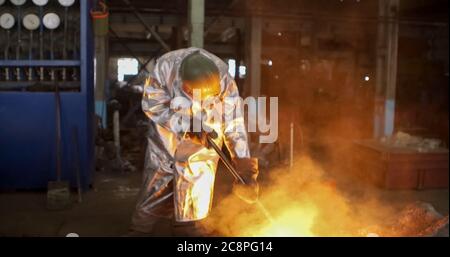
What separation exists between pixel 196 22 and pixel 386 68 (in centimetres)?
422

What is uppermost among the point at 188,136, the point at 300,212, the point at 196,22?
the point at 196,22

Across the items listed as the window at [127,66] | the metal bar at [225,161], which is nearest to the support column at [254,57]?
the window at [127,66]

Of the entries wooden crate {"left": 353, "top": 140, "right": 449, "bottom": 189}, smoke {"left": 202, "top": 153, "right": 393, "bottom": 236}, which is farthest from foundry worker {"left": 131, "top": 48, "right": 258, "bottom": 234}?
wooden crate {"left": 353, "top": 140, "right": 449, "bottom": 189}

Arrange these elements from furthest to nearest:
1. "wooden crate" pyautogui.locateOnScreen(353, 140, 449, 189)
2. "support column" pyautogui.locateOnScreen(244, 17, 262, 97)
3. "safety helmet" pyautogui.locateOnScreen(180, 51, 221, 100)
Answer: "support column" pyautogui.locateOnScreen(244, 17, 262, 97)
"wooden crate" pyautogui.locateOnScreen(353, 140, 449, 189)
"safety helmet" pyautogui.locateOnScreen(180, 51, 221, 100)

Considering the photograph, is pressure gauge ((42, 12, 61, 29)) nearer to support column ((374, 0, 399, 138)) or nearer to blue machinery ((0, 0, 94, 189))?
blue machinery ((0, 0, 94, 189))

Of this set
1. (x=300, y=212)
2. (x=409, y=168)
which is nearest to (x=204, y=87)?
(x=300, y=212)

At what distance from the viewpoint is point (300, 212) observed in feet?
15.4

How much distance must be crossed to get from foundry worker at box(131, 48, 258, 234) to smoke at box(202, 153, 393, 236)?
459 millimetres

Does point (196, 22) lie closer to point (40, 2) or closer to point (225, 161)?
point (40, 2)

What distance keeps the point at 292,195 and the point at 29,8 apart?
3.76m

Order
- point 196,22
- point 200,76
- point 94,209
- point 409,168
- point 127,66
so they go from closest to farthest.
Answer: point 200,76 < point 94,209 < point 196,22 < point 409,168 < point 127,66

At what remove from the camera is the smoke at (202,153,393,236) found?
398 centimetres

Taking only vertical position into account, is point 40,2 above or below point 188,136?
above
